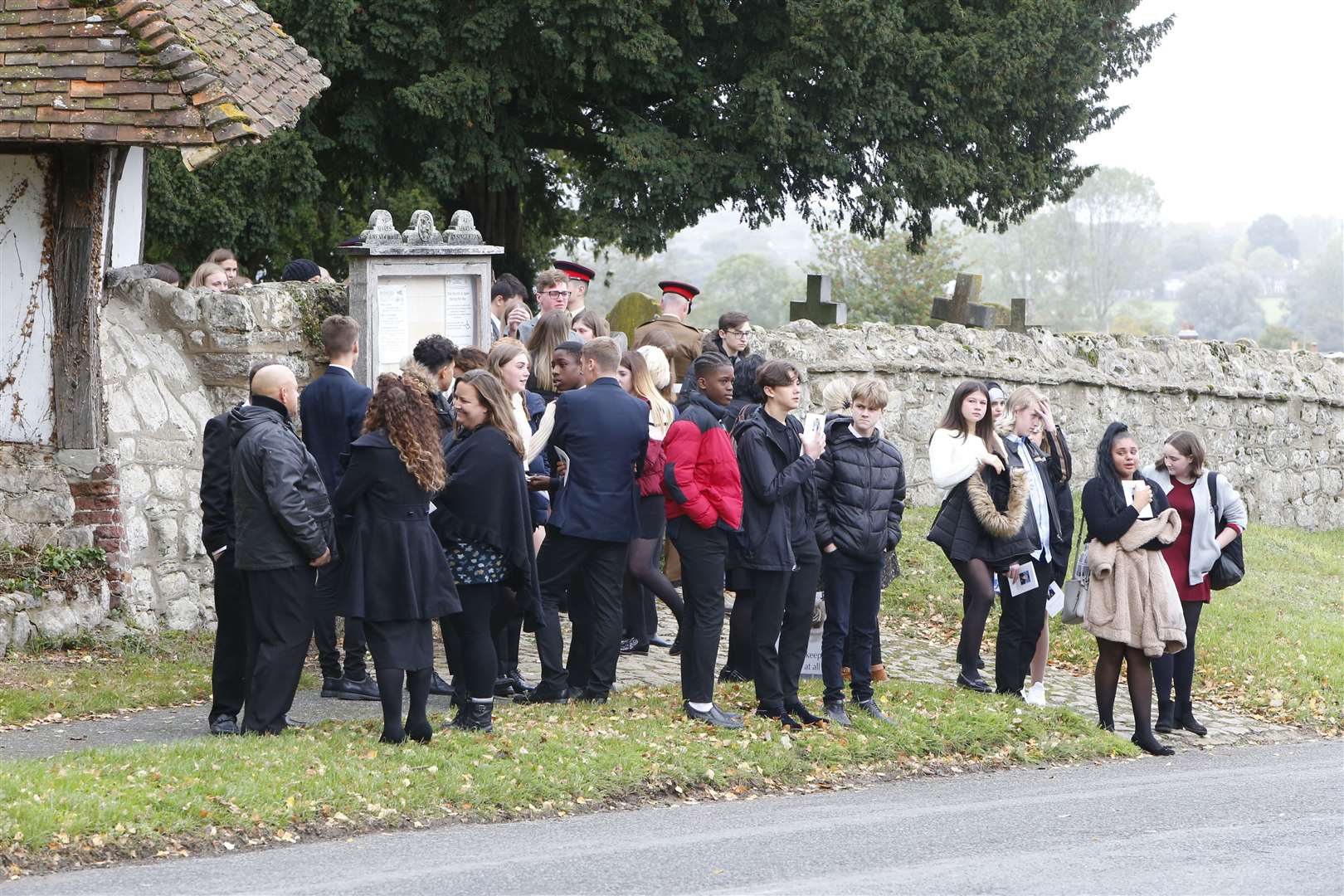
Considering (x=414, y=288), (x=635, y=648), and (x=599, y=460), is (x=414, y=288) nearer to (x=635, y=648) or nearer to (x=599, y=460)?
(x=599, y=460)

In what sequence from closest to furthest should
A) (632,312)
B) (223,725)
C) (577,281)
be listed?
(223,725)
(577,281)
(632,312)

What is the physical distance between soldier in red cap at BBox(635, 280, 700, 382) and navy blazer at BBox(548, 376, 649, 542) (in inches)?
94.1

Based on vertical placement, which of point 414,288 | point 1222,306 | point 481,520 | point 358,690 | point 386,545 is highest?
point 1222,306

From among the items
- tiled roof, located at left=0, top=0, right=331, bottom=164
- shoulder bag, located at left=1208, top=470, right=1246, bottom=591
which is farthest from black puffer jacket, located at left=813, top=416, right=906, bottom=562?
tiled roof, located at left=0, top=0, right=331, bottom=164

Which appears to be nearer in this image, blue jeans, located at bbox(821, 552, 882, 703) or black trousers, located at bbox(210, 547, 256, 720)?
black trousers, located at bbox(210, 547, 256, 720)

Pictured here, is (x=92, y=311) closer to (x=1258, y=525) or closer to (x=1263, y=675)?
(x=1263, y=675)

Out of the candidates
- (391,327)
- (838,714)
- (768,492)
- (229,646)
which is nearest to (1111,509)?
(838,714)

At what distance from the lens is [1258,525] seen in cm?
2020

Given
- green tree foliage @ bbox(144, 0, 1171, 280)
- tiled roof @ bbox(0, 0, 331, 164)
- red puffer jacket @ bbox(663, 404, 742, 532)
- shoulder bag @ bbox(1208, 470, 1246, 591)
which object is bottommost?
shoulder bag @ bbox(1208, 470, 1246, 591)

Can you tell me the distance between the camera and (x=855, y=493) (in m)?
9.00

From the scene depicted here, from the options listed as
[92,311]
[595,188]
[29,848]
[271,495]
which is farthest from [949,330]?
[29,848]

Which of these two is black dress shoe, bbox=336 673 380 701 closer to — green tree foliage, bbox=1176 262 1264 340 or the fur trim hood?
the fur trim hood

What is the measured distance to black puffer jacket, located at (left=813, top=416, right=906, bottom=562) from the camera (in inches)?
353

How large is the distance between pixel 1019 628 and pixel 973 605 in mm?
338
